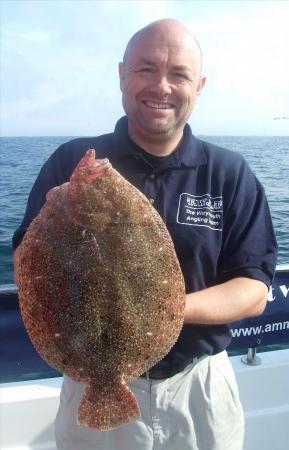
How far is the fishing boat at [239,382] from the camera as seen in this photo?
13.2 ft

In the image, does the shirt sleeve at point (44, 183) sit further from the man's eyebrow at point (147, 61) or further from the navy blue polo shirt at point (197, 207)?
the man's eyebrow at point (147, 61)

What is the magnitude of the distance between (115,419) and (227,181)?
1.66 meters

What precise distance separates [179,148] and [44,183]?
93cm

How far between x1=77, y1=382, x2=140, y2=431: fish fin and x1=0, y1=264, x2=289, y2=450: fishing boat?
1.72m

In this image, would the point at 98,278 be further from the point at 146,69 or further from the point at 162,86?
the point at 146,69

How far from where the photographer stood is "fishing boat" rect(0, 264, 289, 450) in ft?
13.2

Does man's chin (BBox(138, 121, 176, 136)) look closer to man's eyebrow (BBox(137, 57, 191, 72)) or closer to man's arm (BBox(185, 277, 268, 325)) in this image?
man's eyebrow (BBox(137, 57, 191, 72))

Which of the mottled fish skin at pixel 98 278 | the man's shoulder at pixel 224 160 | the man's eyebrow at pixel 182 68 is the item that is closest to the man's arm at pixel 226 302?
the mottled fish skin at pixel 98 278

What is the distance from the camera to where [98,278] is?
7.16ft

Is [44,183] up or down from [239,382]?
up

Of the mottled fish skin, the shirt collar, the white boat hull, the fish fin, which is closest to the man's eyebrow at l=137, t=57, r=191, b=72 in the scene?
the shirt collar

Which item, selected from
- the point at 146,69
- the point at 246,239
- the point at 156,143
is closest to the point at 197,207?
the point at 246,239

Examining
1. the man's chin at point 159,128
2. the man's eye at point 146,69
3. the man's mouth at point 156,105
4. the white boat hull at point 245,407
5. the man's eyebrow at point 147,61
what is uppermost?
the man's eyebrow at point 147,61

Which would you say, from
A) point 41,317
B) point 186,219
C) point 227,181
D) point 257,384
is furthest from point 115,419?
point 257,384
